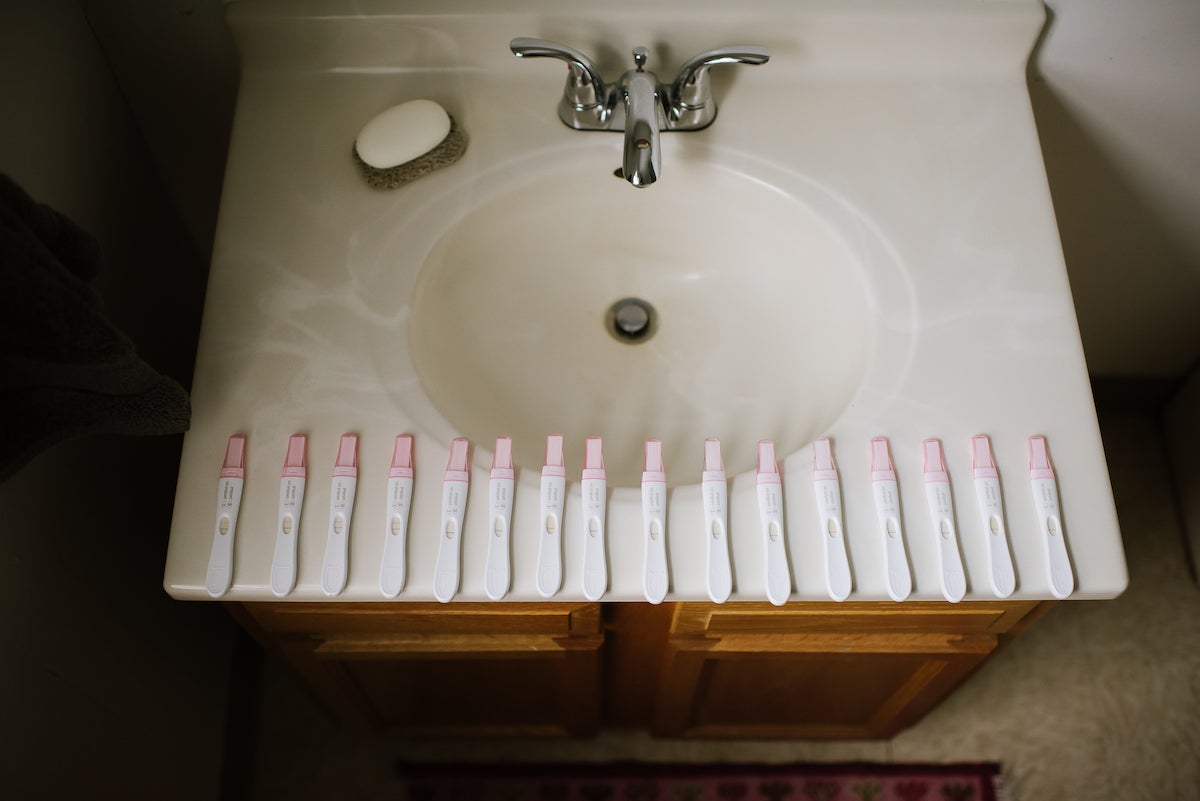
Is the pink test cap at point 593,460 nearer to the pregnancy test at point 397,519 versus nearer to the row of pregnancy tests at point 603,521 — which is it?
the row of pregnancy tests at point 603,521

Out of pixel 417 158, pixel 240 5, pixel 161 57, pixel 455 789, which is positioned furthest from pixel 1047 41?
pixel 455 789

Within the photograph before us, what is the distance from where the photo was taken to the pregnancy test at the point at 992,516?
0.68 m

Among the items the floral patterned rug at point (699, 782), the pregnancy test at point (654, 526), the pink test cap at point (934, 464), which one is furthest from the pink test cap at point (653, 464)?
the floral patterned rug at point (699, 782)

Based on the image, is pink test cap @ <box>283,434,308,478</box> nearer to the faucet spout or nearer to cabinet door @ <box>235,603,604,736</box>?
cabinet door @ <box>235,603,604,736</box>

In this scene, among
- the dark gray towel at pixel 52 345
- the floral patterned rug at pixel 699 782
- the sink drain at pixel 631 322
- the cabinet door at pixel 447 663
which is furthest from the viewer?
the floral patterned rug at pixel 699 782

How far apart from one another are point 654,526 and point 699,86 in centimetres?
43

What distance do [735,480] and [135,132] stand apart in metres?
0.80

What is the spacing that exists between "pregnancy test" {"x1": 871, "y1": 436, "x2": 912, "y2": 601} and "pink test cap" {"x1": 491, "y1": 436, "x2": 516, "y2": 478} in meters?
0.31

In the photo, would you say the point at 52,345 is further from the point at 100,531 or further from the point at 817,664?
the point at 817,664

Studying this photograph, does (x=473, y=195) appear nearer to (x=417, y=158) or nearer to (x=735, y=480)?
(x=417, y=158)

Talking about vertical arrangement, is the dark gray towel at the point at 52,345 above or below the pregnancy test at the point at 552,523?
above

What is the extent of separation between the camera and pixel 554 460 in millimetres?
711

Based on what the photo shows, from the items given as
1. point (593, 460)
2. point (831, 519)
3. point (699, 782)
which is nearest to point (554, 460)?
point (593, 460)

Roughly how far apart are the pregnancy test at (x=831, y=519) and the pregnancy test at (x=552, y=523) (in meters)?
0.21
